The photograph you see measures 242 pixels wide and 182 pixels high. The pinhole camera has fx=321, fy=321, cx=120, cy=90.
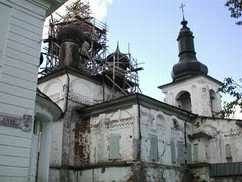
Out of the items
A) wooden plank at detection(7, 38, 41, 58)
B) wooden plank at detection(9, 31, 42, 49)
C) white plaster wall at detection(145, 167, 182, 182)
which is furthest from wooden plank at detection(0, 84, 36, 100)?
white plaster wall at detection(145, 167, 182, 182)

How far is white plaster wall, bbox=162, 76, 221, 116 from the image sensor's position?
3034cm

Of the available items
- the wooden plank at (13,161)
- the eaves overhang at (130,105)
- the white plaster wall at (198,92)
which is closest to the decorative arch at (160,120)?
the eaves overhang at (130,105)

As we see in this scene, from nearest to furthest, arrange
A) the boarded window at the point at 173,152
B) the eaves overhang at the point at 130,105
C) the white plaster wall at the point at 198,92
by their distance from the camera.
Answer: the eaves overhang at the point at 130,105
the boarded window at the point at 173,152
the white plaster wall at the point at 198,92

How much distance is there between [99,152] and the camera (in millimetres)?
22328

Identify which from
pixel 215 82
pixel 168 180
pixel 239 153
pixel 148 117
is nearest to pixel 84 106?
pixel 148 117

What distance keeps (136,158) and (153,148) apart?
174 centimetres

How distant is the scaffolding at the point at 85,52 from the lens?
28688mm

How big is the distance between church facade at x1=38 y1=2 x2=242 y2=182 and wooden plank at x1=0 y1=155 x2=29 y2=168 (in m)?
13.8

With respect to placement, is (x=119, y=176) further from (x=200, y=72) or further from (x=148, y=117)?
(x=200, y=72)

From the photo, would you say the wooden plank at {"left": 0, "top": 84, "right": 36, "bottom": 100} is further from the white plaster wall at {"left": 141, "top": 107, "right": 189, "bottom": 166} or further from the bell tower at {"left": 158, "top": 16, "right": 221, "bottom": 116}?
the bell tower at {"left": 158, "top": 16, "right": 221, "bottom": 116}

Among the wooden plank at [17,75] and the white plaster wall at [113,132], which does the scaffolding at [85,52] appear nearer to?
the white plaster wall at [113,132]

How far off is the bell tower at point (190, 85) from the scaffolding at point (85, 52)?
4241mm

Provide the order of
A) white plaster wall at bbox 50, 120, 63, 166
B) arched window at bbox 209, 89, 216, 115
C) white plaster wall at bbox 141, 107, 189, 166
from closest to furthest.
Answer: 1. white plaster wall at bbox 141, 107, 189, 166
2. white plaster wall at bbox 50, 120, 63, 166
3. arched window at bbox 209, 89, 216, 115

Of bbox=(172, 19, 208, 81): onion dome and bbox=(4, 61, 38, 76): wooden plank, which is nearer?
bbox=(4, 61, 38, 76): wooden plank
